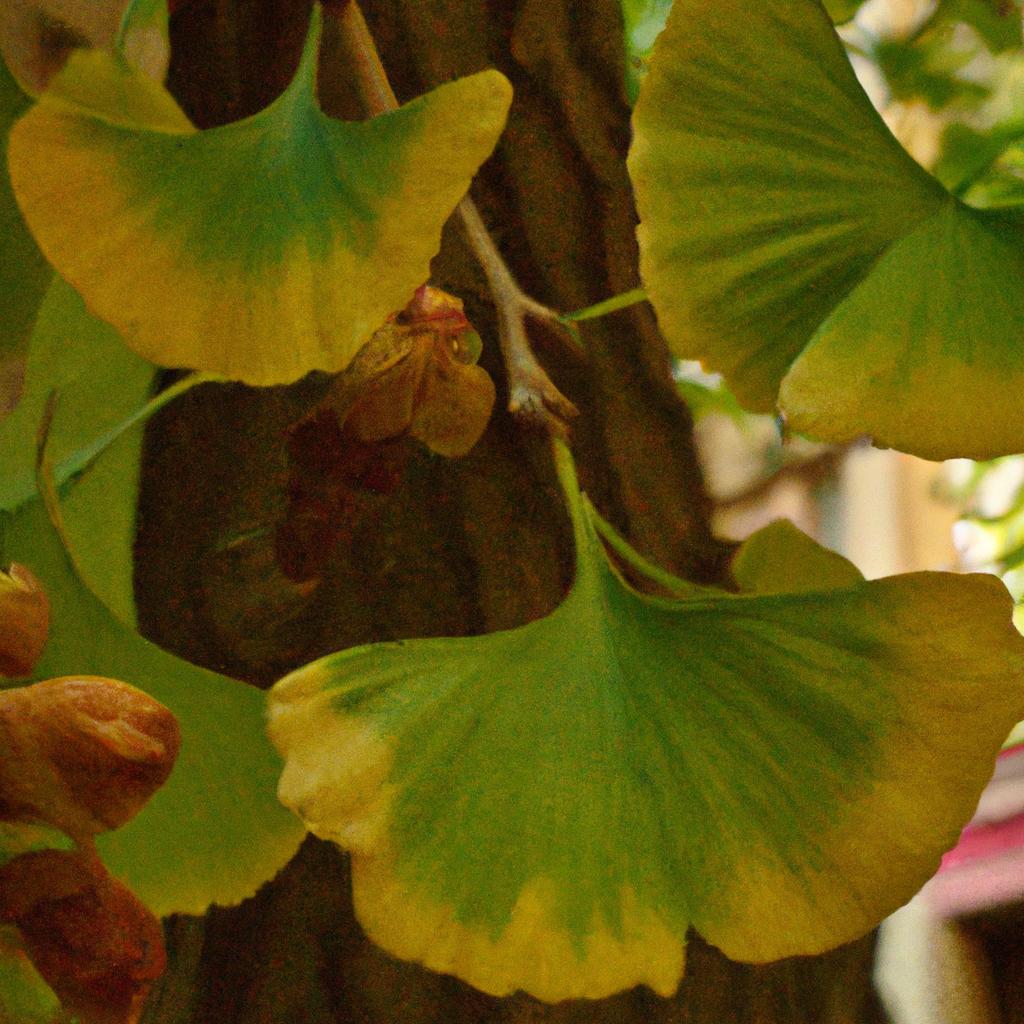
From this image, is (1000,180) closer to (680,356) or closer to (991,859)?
(680,356)

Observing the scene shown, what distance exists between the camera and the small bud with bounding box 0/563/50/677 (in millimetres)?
220

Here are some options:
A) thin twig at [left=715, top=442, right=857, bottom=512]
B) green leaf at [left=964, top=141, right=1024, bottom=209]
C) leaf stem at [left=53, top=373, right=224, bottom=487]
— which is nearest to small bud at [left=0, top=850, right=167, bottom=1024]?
leaf stem at [left=53, top=373, right=224, bottom=487]

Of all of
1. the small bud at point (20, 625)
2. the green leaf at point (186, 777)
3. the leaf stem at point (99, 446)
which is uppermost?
the small bud at point (20, 625)

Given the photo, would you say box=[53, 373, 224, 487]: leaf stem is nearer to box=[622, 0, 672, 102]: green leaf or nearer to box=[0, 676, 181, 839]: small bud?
box=[0, 676, 181, 839]: small bud

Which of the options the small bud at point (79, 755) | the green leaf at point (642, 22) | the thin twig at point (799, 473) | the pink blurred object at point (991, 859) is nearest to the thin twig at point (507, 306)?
the small bud at point (79, 755)

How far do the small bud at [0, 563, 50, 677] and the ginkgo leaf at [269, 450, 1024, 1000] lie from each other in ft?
0.16

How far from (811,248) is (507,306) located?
0.09m

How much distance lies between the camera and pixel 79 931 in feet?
0.71

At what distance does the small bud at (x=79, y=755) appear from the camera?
0.21m

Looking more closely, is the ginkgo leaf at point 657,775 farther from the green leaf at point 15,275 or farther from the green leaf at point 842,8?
the green leaf at point 842,8

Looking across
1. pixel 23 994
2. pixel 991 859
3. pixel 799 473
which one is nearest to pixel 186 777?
pixel 23 994

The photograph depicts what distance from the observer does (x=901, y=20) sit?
0.59m

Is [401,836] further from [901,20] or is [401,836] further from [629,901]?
[901,20]

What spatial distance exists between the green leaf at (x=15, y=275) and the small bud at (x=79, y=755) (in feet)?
0.52
